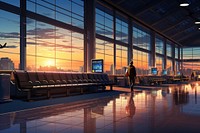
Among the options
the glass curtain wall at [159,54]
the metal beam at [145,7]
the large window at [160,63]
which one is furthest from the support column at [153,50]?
the metal beam at [145,7]

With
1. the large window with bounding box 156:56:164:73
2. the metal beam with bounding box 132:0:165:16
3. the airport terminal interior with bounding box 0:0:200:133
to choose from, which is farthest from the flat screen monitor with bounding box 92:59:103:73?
the large window with bounding box 156:56:164:73

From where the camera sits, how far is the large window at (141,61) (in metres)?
33.2

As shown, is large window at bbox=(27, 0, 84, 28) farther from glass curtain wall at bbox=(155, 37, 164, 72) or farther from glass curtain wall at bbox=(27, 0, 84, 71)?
glass curtain wall at bbox=(155, 37, 164, 72)

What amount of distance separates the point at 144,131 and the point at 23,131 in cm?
208

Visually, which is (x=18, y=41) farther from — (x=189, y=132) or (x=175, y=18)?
(x=175, y=18)

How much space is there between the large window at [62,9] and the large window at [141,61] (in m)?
13.1

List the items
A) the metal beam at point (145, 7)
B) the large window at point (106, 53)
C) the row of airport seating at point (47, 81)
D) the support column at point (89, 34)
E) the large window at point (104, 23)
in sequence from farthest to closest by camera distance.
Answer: the metal beam at point (145, 7), the large window at point (106, 53), the large window at point (104, 23), the support column at point (89, 34), the row of airport seating at point (47, 81)

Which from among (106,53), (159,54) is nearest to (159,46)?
(159,54)

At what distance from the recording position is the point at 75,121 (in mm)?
5238

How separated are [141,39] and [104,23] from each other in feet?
33.8

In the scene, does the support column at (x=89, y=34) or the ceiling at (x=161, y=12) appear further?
the ceiling at (x=161, y=12)

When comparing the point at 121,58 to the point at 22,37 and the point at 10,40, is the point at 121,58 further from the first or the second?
the point at 22,37

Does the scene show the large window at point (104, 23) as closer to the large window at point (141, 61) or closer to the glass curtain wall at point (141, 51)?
the glass curtain wall at point (141, 51)

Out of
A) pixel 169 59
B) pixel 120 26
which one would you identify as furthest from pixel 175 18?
pixel 169 59
